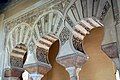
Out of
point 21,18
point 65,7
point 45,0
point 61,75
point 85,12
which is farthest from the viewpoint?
point 61,75

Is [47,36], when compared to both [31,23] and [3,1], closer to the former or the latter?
[31,23]

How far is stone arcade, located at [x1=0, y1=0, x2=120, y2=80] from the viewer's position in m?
4.32

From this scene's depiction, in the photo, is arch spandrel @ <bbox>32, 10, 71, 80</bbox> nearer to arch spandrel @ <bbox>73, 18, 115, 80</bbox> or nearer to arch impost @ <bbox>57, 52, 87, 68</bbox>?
arch impost @ <bbox>57, 52, 87, 68</bbox>

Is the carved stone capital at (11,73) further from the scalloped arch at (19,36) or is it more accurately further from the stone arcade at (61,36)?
the scalloped arch at (19,36)

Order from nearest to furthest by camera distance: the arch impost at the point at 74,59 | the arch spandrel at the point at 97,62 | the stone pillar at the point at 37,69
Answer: the arch impost at the point at 74,59 < the stone pillar at the point at 37,69 < the arch spandrel at the point at 97,62

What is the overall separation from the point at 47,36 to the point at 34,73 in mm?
847

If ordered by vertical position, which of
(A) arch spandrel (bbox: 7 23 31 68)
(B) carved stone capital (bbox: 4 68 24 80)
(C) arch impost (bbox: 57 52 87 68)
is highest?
(A) arch spandrel (bbox: 7 23 31 68)

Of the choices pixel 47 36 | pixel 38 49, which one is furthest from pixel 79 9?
pixel 38 49

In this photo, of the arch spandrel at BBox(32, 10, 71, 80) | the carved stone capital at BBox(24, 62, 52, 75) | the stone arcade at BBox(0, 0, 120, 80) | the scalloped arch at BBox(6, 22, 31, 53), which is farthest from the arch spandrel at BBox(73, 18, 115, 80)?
the scalloped arch at BBox(6, 22, 31, 53)

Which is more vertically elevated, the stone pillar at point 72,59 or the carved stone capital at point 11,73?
the stone pillar at point 72,59

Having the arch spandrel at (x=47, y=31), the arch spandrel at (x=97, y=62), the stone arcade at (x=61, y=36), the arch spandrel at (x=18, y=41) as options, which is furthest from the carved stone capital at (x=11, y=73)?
the arch spandrel at (x=97, y=62)

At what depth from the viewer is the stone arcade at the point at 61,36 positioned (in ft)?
14.2

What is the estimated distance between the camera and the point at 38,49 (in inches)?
216

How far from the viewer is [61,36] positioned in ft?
16.5
